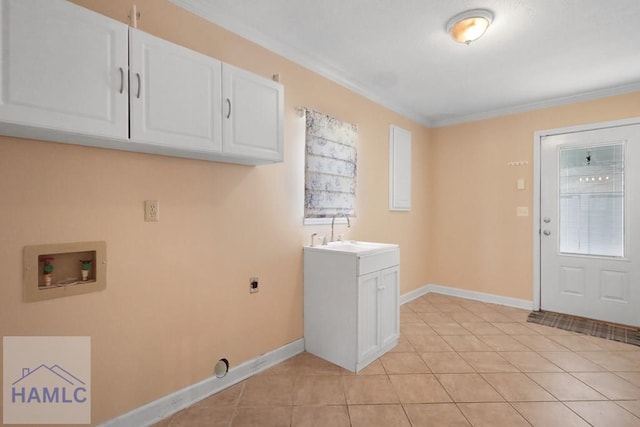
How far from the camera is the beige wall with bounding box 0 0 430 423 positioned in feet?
4.81

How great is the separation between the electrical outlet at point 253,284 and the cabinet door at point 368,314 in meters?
0.78

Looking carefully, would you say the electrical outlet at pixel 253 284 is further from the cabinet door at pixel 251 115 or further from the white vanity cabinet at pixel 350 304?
the cabinet door at pixel 251 115

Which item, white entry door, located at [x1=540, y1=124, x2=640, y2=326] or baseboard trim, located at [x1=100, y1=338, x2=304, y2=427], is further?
white entry door, located at [x1=540, y1=124, x2=640, y2=326]

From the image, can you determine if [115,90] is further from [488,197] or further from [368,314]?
[488,197]

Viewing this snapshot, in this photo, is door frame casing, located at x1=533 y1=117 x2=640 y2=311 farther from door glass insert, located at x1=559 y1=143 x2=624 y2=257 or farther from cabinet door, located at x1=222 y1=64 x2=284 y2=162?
cabinet door, located at x1=222 y1=64 x2=284 y2=162

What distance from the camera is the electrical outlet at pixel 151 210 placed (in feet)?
5.94

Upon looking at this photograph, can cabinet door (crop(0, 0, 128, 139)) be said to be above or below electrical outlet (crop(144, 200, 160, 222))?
above

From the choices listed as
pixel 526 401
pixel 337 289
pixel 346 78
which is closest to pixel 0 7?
pixel 337 289

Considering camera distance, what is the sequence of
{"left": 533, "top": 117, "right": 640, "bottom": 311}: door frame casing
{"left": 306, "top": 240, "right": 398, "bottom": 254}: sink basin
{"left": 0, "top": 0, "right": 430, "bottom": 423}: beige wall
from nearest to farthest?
{"left": 0, "top": 0, "right": 430, "bottom": 423}: beige wall
{"left": 306, "top": 240, "right": 398, "bottom": 254}: sink basin
{"left": 533, "top": 117, "right": 640, "bottom": 311}: door frame casing

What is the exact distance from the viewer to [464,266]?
171 inches

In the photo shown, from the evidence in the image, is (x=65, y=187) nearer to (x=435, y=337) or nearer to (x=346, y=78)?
(x=346, y=78)

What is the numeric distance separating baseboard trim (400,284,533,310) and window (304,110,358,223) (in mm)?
1781

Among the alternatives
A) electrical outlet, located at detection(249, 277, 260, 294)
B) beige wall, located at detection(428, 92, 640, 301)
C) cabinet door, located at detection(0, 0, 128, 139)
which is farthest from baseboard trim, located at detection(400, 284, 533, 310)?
cabinet door, located at detection(0, 0, 128, 139)

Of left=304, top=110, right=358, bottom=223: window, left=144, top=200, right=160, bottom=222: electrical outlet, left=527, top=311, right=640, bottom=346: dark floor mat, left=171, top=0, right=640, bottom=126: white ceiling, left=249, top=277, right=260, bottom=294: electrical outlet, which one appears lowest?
left=527, top=311, right=640, bottom=346: dark floor mat
